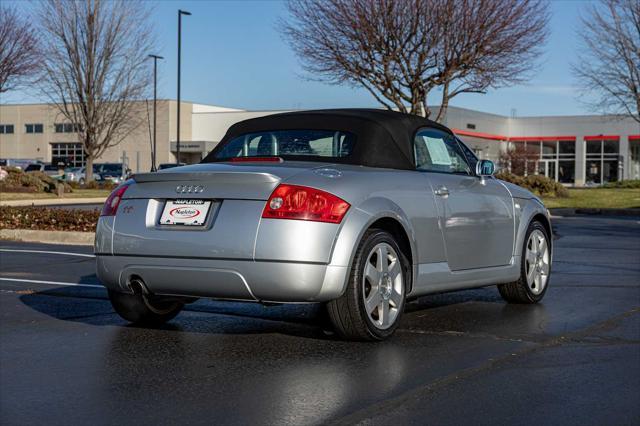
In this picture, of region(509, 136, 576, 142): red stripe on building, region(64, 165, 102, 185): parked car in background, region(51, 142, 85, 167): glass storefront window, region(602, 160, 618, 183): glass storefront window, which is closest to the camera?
region(64, 165, 102, 185): parked car in background

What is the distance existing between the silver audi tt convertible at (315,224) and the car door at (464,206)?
0.01 meters

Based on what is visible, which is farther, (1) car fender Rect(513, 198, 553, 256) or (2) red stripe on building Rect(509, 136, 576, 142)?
(2) red stripe on building Rect(509, 136, 576, 142)

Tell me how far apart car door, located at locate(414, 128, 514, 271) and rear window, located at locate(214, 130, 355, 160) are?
0.64 meters

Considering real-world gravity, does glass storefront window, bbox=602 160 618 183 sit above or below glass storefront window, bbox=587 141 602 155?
below

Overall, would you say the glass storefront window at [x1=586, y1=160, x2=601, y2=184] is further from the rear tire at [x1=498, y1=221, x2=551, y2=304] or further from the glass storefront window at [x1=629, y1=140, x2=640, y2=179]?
the rear tire at [x1=498, y1=221, x2=551, y2=304]

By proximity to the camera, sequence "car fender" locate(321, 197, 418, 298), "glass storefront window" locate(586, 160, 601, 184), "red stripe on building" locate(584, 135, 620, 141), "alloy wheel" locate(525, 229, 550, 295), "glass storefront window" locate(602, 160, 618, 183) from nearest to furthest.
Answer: "car fender" locate(321, 197, 418, 298) → "alloy wheel" locate(525, 229, 550, 295) → "red stripe on building" locate(584, 135, 620, 141) → "glass storefront window" locate(602, 160, 618, 183) → "glass storefront window" locate(586, 160, 601, 184)

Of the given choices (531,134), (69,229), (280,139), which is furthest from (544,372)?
(531,134)

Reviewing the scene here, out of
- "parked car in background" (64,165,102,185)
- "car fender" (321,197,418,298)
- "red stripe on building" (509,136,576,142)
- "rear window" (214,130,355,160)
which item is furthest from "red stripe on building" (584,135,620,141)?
"car fender" (321,197,418,298)

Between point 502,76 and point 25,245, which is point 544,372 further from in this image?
point 502,76

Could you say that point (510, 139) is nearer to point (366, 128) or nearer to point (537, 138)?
point (537, 138)

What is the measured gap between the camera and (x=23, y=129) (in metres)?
90.4

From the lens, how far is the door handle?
685 cm

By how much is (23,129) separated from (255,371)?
296ft

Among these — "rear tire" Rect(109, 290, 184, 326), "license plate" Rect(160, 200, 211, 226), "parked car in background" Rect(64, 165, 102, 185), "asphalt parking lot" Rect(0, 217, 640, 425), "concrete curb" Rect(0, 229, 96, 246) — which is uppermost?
"parked car in background" Rect(64, 165, 102, 185)
